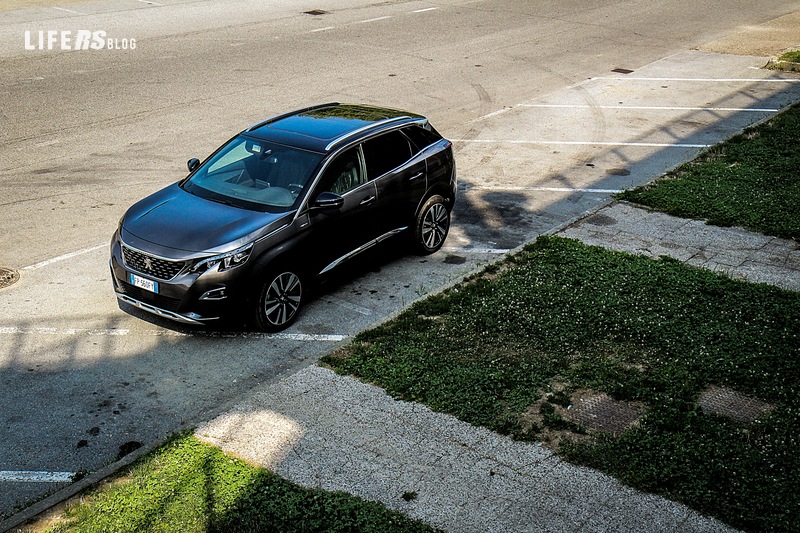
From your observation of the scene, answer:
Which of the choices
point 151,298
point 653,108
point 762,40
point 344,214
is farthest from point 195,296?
point 762,40

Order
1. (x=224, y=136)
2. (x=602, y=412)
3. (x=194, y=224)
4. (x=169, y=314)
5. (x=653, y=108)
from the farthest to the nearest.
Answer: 1. (x=653, y=108)
2. (x=224, y=136)
3. (x=194, y=224)
4. (x=169, y=314)
5. (x=602, y=412)

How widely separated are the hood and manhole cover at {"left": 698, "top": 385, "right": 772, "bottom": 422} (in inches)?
168

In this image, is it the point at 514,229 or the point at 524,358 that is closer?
the point at 524,358

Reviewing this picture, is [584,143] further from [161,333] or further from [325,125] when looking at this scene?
[161,333]

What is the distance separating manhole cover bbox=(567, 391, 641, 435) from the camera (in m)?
7.29

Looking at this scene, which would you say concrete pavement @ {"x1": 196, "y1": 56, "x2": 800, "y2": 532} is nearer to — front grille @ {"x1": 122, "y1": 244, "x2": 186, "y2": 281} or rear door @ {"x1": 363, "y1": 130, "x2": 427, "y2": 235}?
front grille @ {"x1": 122, "y1": 244, "x2": 186, "y2": 281}

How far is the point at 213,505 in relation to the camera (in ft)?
20.5

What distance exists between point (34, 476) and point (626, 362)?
5086mm

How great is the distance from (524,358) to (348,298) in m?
2.31

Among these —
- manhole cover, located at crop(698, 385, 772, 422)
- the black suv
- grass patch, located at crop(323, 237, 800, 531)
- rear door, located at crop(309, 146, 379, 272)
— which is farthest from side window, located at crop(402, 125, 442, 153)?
manhole cover, located at crop(698, 385, 772, 422)

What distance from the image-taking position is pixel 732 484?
21.2 feet

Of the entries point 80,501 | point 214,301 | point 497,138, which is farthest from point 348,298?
point 497,138

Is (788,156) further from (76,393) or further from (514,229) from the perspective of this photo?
(76,393)

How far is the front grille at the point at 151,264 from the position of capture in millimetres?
8477
